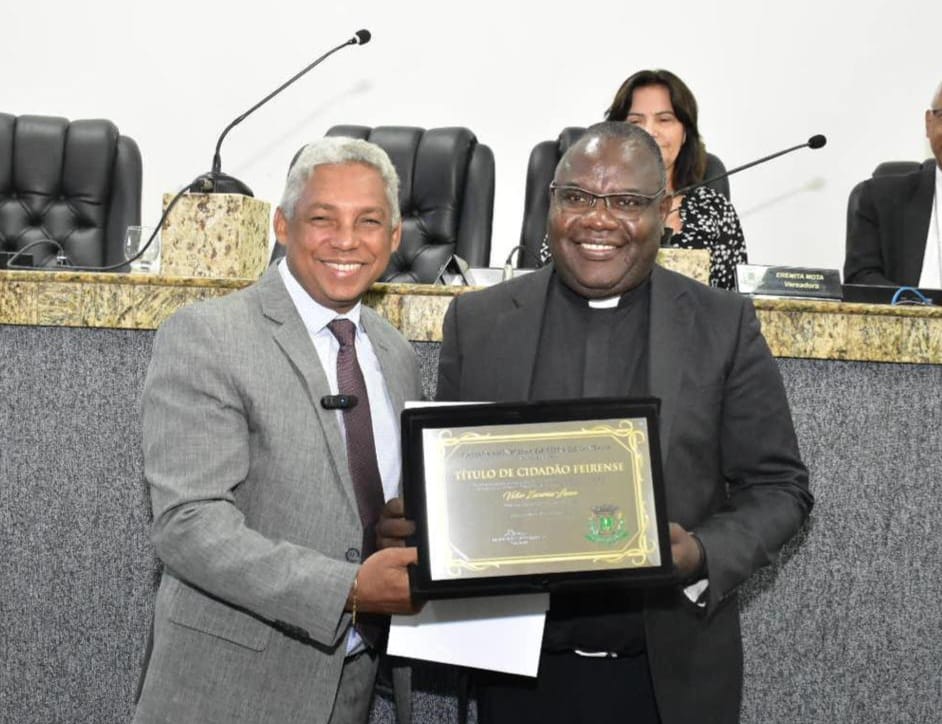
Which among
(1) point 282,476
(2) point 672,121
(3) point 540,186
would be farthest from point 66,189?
(1) point 282,476

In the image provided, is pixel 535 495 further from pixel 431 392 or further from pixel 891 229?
pixel 891 229

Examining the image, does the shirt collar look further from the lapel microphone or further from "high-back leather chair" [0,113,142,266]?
"high-back leather chair" [0,113,142,266]

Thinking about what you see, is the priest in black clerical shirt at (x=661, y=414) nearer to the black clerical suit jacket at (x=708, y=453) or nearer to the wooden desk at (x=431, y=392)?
the black clerical suit jacket at (x=708, y=453)

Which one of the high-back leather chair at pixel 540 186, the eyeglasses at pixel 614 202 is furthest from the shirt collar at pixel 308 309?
the high-back leather chair at pixel 540 186

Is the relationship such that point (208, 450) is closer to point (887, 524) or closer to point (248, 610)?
point (248, 610)

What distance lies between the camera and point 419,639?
1.49 meters

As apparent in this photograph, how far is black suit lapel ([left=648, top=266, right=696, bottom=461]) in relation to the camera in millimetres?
1489

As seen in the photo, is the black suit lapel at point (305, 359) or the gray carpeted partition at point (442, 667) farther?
the gray carpeted partition at point (442, 667)

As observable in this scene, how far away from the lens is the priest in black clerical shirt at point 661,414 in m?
1.49

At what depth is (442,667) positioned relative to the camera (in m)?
2.03

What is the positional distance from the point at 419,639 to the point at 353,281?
1.57 ft

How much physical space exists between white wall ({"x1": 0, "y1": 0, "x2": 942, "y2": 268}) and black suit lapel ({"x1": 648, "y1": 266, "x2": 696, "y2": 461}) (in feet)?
8.10

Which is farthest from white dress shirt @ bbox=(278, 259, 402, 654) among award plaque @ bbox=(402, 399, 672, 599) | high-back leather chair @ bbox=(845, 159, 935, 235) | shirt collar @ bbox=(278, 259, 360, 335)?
high-back leather chair @ bbox=(845, 159, 935, 235)

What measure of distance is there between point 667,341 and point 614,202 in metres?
0.20
